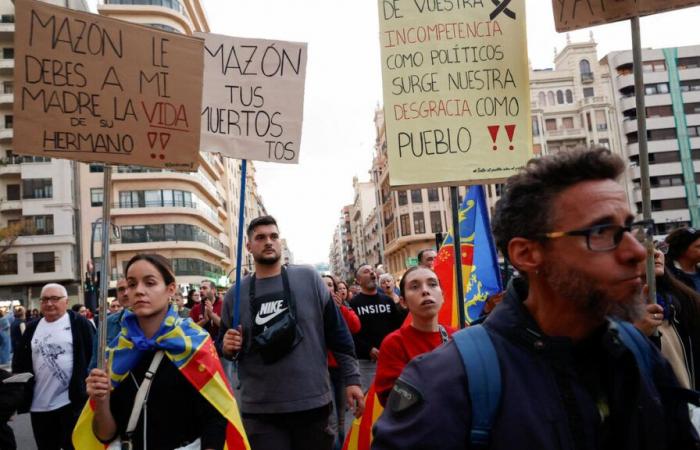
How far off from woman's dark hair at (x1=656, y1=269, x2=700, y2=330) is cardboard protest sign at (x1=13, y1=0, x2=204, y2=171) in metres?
3.16

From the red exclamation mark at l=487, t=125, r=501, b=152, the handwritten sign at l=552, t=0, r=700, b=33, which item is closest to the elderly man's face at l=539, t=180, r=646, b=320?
the handwritten sign at l=552, t=0, r=700, b=33

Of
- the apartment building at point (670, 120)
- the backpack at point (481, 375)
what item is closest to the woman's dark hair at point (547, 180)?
the backpack at point (481, 375)

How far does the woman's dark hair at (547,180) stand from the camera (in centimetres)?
181

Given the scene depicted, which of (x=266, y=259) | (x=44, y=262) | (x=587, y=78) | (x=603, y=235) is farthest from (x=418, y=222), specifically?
(x=603, y=235)

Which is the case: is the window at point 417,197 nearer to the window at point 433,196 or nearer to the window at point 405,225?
the window at point 433,196

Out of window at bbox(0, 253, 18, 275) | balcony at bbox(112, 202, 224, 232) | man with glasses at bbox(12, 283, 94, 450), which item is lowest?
man with glasses at bbox(12, 283, 94, 450)

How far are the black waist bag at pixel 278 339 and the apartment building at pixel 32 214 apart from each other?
4736 centimetres

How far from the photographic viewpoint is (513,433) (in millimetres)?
1532

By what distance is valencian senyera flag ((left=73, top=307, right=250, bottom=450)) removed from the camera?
3.17m

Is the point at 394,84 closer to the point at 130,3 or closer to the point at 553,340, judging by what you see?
the point at 553,340

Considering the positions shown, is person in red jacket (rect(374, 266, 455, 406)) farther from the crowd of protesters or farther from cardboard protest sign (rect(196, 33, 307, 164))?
cardboard protest sign (rect(196, 33, 307, 164))

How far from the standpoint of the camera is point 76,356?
6.03 meters

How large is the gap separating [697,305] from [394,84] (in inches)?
98.1

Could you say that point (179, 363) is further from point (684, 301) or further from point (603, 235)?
point (684, 301)
